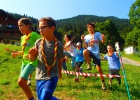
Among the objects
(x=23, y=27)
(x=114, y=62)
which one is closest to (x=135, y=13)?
(x=114, y=62)

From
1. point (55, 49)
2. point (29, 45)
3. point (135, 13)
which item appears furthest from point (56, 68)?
point (135, 13)

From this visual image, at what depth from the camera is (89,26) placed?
8.22 meters

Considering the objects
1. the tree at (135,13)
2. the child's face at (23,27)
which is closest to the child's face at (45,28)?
the child's face at (23,27)

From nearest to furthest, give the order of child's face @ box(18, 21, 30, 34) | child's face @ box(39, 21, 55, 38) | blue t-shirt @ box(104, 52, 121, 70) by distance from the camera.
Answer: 1. child's face @ box(39, 21, 55, 38)
2. child's face @ box(18, 21, 30, 34)
3. blue t-shirt @ box(104, 52, 121, 70)

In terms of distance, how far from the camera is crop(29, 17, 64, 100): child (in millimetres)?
4750

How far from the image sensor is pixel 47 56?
489cm

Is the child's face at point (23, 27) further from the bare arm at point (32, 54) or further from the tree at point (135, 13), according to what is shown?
the tree at point (135, 13)

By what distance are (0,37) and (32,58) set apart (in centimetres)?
5584

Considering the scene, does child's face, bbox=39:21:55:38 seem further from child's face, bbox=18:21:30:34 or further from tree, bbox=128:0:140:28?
tree, bbox=128:0:140:28

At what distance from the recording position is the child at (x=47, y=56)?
15.6 ft

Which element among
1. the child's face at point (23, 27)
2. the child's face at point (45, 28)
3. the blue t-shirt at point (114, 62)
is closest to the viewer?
the child's face at point (45, 28)

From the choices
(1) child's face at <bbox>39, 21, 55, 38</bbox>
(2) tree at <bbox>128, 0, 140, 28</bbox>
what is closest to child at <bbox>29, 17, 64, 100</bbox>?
(1) child's face at <bbox>39, 21, 55, 38</bbox>

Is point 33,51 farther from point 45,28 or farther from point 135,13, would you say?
point 135,13

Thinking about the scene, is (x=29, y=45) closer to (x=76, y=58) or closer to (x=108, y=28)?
(x=76, y=58)
